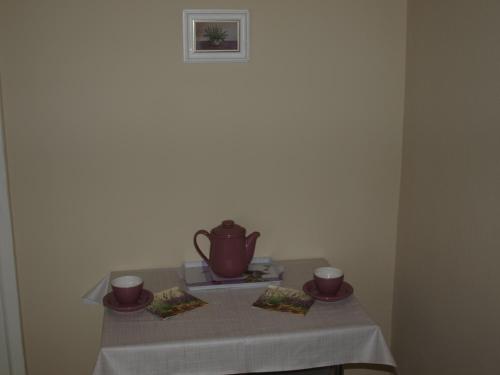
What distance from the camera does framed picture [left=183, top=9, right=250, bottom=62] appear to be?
1.98 m

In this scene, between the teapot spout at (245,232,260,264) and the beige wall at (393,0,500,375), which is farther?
the teapot spout at (245,232,260,264)

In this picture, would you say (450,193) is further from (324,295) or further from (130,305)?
(130,305)

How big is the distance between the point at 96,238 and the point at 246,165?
26.4 inches

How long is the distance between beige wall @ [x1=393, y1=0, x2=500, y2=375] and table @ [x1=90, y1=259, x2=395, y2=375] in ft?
1.16

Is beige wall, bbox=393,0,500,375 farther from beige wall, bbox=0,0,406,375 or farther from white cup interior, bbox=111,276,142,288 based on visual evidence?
white cup interior, bbox=111,276,142,288

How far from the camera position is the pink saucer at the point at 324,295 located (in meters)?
1.79

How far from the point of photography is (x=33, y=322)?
2.11 meters

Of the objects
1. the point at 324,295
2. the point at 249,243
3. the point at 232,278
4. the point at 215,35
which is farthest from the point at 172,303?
the point at 215,35

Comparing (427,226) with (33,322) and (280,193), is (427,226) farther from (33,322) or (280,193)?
(33,322)

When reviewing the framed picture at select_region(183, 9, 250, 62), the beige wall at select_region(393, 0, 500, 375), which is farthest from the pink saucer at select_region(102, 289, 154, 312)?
the beige wall at select_region(393, 0, 500, 375)

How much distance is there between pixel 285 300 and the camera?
1812 mm

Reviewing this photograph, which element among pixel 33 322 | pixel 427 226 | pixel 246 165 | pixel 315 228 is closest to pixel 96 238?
pixel 33 322

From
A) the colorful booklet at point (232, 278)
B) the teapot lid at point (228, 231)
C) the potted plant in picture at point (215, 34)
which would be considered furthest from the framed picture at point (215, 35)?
the colorful booklet at point (232, 278)

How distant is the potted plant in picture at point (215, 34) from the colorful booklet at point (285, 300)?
963 millimetres
